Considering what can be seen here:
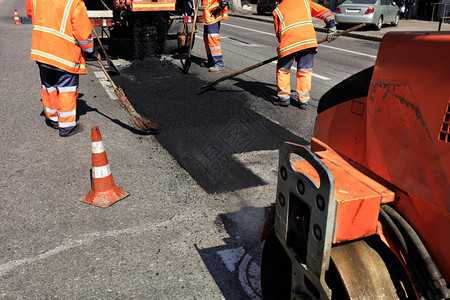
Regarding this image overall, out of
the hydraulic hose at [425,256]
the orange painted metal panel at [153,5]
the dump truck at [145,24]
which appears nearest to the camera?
the hydraulic hose at [425,256]

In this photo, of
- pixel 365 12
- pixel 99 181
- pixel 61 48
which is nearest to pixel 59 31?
pixel 61 48

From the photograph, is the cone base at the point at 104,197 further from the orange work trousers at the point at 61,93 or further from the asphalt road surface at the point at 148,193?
the orange work trousers at the point at 61,93

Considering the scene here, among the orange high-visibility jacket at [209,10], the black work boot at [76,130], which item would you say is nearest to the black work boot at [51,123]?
the black work boot at [76,130]

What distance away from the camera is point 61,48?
→ 4.95m

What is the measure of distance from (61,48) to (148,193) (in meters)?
2.26

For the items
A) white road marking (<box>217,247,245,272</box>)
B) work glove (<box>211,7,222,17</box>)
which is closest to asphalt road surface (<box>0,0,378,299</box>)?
white road marking (<box>217,247,245,272</box>)

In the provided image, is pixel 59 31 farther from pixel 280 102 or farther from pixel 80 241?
pixel 280 102

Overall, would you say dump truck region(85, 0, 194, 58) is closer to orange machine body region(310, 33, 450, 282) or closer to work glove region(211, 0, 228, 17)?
work glove region(211, 0, 228, 17)

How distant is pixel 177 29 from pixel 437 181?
30.5 feet

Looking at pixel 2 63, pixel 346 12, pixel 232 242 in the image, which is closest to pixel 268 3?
pixel 346 12

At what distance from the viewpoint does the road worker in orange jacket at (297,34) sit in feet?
19.9

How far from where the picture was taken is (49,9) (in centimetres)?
478

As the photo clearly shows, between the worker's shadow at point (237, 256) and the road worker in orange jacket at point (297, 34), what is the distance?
3.27m

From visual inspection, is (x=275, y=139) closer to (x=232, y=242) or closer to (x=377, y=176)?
(x=232, y=242)
